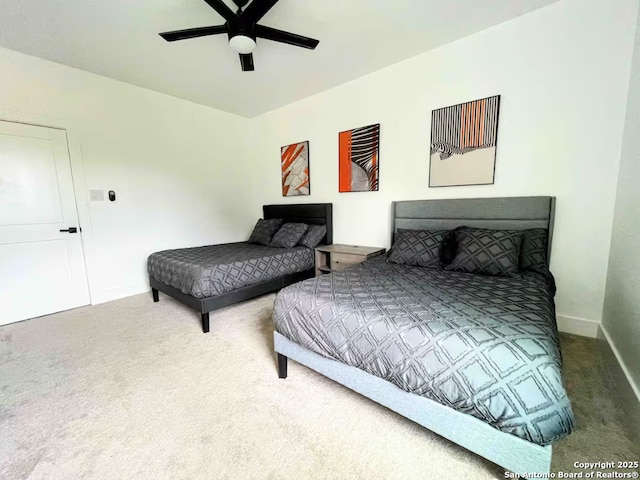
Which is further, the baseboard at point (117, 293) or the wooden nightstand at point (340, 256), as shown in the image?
the baseboard at point (117, 293)

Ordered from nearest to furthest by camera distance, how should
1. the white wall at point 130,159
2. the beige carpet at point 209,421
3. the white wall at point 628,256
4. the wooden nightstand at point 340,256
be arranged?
the beige carpet at point 209,421, the white wall at point 628,256, the white wall at point 130,159, the wooden nightstand at point 340,256

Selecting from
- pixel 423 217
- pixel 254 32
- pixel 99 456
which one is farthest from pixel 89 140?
pixel 423 217

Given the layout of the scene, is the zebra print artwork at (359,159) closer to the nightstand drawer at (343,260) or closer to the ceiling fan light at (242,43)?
the nightstand drawer at (343,260)

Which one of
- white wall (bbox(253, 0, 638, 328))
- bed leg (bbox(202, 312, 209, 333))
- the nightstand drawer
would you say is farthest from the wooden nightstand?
bed leg (bbox(202, 312, 209, 333))

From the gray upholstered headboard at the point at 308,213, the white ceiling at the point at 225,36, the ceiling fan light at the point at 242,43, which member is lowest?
the gray upholstered headboard at the point at 308,213

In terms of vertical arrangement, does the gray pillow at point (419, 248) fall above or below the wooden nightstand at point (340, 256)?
above

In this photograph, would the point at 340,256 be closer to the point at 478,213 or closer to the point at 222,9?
the point at 478,213

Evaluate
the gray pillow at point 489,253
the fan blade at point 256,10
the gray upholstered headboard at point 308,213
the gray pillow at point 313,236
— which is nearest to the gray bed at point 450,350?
the gray pillow at point 489,253

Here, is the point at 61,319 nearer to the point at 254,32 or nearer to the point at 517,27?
the point at 254,32

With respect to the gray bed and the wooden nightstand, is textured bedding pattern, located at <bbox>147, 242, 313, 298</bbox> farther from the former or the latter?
the gray bed

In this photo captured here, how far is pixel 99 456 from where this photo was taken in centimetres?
125

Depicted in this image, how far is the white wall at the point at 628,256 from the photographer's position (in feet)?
4.97

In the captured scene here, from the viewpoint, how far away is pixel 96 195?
3172 mm

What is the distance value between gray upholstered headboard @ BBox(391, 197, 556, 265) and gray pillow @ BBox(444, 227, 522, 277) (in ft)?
0.84
